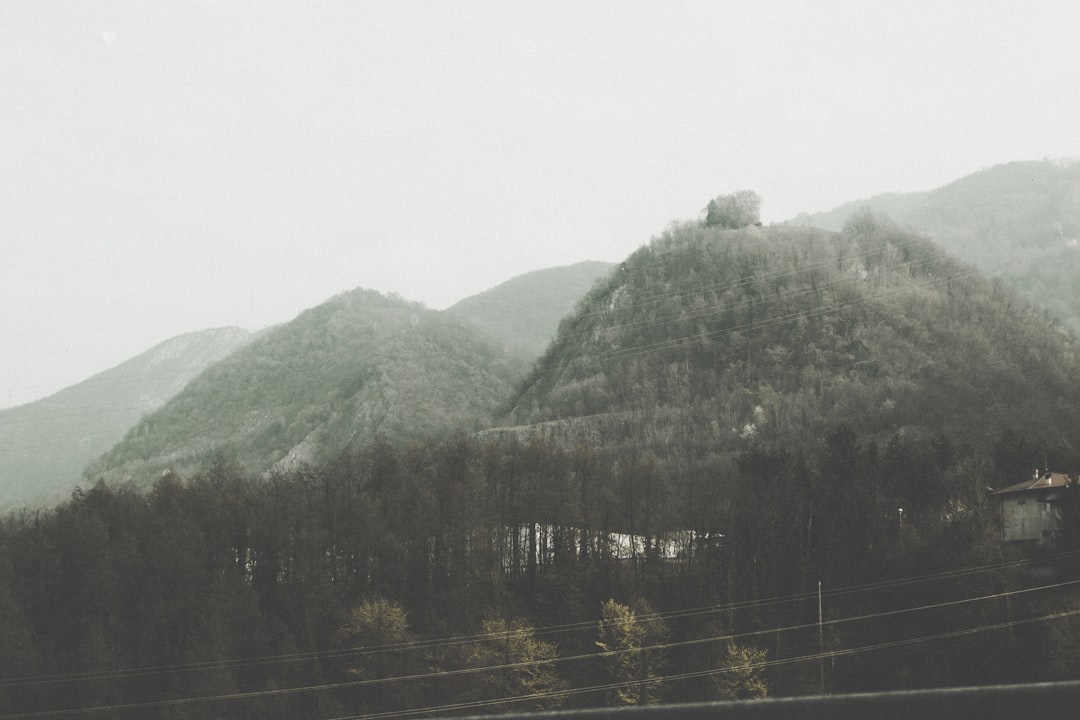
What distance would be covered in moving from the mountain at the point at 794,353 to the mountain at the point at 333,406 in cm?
1390

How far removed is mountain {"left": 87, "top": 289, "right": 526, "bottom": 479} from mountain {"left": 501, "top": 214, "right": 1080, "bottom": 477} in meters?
13.9

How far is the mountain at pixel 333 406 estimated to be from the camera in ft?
520

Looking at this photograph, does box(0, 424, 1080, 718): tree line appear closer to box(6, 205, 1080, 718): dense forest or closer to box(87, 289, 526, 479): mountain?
box(6, 205, 1080, 718): dense forest

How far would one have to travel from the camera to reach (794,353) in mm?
143000

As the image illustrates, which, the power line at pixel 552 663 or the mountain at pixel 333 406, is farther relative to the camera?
the mountain at pixel 333 406

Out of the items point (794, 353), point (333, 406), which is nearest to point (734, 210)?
point (794, 353)

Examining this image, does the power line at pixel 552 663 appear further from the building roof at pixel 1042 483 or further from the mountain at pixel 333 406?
the mountain at pixel 333 406

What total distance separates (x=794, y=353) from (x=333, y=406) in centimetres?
8123

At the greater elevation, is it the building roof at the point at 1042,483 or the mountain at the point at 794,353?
the mountain at the point at 794,353

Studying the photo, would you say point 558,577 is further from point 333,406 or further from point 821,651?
point 333,406

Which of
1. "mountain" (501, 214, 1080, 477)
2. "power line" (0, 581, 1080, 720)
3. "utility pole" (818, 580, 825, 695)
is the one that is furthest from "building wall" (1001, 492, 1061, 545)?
"mountain" (501, 214, 1080, 477)

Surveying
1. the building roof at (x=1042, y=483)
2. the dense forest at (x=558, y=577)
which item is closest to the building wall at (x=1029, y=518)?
the building roof at (x=1042, y=483)

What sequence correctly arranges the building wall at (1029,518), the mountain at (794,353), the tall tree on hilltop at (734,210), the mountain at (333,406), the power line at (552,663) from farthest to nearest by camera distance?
the tall tree on hilltop at (734,210), the mountain at (333,406), the mountain at (794,353), the building wall at (1029,518), the power line at (552,663)

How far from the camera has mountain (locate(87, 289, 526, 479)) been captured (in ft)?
520
